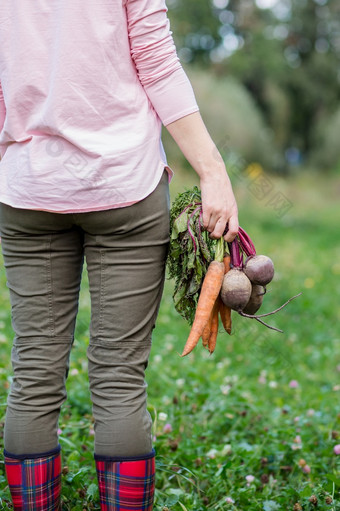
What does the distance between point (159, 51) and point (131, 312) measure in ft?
2.04

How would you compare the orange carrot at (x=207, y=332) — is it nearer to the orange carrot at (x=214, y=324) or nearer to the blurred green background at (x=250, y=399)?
the orange carrot at (x=214, y=324)

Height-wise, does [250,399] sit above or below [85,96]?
below

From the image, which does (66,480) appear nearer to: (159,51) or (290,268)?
(159,51)

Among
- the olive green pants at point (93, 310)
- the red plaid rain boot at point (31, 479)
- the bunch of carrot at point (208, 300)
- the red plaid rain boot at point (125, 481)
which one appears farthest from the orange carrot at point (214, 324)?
the red plaid rain boot at point (31, 479)

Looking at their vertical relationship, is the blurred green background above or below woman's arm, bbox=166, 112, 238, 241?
below

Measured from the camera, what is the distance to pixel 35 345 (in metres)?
1.59

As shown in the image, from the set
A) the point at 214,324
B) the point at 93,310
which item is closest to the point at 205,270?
the point at 214,324

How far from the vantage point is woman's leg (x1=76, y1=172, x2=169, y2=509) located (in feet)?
5.06

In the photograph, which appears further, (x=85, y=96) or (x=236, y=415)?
(x=236, y=415)

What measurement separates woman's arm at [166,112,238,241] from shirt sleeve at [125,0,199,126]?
0.11 ft

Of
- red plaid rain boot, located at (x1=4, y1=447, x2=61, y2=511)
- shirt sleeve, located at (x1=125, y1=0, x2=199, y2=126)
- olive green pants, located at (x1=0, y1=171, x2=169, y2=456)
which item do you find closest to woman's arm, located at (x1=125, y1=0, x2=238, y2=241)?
shirt sleeve, located at (x1=125, y1=0, x2=199, y2=126)

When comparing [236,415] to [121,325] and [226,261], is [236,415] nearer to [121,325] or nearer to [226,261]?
[226,261]

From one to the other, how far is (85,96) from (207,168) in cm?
34

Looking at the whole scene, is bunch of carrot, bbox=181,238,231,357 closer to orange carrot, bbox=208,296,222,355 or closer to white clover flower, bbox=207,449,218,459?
orange carrot, bbox=208,296,222,355
